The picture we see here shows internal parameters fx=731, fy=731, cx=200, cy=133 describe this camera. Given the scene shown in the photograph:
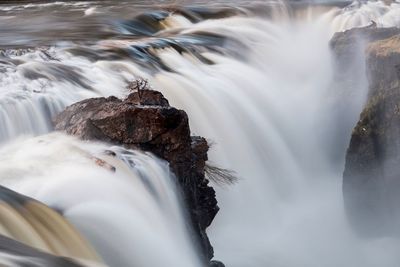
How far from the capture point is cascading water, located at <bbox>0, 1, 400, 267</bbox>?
792 cm

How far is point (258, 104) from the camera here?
1434 centimetres

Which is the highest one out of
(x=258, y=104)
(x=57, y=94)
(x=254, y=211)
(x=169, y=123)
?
(x=169, y=123)

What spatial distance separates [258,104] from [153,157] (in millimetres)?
6011

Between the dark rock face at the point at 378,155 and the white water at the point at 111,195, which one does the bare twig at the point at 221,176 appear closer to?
the dark rock face at the point at 378,155

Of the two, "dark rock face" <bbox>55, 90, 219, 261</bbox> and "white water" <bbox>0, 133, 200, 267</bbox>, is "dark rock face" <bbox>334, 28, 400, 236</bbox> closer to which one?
"dark rock face" <bbox>55, 90, 219, 261</bbox>

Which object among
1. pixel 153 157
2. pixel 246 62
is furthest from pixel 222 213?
pixel 246 62

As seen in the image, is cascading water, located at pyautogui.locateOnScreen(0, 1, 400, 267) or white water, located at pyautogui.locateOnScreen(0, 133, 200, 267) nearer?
white water, located at pyautogui.locateOnScreen(0, 133, 200, 267)

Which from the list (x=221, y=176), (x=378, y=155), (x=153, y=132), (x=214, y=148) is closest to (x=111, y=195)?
(x=153, y=132)

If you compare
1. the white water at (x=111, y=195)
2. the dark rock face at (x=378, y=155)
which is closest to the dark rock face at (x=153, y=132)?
the white water at (x=111, y=195)

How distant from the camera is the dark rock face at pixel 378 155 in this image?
39.4ft

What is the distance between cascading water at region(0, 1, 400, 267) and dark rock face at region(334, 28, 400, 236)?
0.40 metres

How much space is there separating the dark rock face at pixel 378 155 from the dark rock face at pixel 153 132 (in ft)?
12.9

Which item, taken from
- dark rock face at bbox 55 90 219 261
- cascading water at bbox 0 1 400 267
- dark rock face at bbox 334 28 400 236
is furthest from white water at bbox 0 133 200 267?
dark rock face at bbox 334 28 400 236

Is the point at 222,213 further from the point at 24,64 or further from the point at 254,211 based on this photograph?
the point at 24,64
